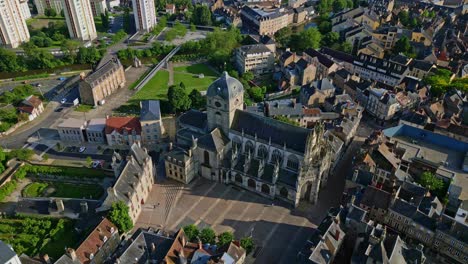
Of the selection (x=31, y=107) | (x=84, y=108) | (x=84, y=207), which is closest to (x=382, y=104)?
(x=84, y=207)

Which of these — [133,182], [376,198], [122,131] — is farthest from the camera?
[122,131]

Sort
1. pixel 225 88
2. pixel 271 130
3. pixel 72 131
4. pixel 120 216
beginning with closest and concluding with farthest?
pixel 120 216, pixel 225 88, pixel 271 130, pixel 72 131

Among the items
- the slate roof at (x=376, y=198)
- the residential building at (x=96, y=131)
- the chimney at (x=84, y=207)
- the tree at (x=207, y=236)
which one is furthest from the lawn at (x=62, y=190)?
the slate roof at (x=376, y=198)

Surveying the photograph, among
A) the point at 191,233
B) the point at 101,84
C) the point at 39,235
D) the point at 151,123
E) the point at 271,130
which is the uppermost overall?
the point at 271,130

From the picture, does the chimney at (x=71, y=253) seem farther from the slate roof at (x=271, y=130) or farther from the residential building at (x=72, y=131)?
the residential building at (x=72, y=131)

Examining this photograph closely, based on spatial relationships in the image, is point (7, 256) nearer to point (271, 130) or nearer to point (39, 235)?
point (39, 235)

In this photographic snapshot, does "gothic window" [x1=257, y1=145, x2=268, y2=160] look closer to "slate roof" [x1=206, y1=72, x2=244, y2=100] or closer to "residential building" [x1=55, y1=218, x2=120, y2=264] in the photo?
"slate roof" [x1=206, y1=72, x2=244, y2=100]

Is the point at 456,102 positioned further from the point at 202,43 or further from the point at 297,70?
the point at 202,43
